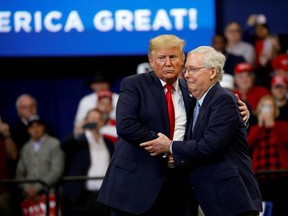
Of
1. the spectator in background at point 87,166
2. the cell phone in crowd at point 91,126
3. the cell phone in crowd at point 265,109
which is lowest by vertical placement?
the spectator in background at point 87,166

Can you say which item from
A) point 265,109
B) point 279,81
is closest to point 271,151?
point 265,109

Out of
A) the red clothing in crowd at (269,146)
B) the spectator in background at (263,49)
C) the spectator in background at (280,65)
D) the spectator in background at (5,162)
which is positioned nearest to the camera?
the red clothing in crowd at (269,146)

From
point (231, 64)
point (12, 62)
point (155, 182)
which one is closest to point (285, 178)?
point (231, 64)

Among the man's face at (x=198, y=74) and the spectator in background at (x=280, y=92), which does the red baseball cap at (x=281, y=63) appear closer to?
the spectator in background at (x=280, y=92)

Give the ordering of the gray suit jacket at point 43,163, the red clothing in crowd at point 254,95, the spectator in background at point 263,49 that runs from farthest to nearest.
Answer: the spectator in background at point 263,49
the red clothing in crowd at point 254,95
the gray suit jacket at point 43,163

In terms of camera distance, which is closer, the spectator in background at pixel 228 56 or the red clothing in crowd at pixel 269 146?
the red clothing in crowd at pixel 269 146

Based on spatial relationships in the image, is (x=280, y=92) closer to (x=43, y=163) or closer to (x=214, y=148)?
(x=43, y=163)

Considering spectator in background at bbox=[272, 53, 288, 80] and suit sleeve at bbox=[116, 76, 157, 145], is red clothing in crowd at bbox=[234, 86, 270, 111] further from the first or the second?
suit sleeve at bbox=[116, 76, 157, 145]

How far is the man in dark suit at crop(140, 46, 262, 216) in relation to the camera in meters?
5.44

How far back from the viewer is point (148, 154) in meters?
5.75

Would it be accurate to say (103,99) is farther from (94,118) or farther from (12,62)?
(12,62)

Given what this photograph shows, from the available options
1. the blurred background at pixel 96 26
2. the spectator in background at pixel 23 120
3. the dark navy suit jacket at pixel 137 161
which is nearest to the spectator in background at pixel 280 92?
the blurred background at pixel 96 26

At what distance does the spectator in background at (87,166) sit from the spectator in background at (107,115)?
5cm

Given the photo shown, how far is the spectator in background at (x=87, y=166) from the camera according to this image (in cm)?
878
